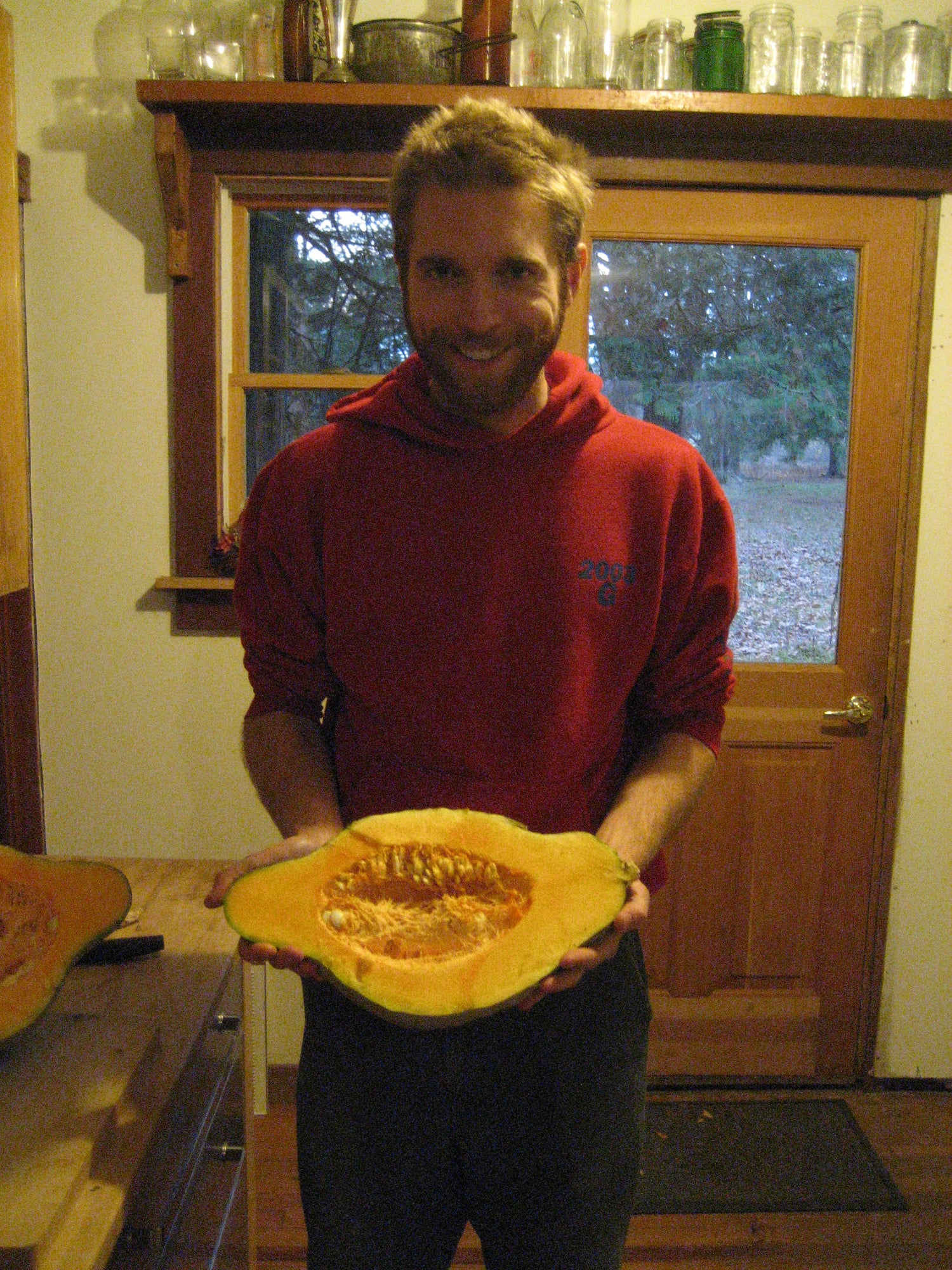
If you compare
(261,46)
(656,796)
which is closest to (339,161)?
(261,46)

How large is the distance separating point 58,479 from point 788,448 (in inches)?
60.5

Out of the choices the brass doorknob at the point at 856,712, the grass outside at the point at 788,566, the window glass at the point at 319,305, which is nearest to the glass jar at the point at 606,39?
the window glass at the point at 319,305

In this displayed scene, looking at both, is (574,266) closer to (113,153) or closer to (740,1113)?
(113,153)

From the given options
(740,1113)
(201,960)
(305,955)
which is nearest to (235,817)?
(201,960)

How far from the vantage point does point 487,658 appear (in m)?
1.03

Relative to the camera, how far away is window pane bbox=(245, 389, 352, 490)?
2123 millimetres

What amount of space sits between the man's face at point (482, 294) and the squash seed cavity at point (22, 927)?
633 mm

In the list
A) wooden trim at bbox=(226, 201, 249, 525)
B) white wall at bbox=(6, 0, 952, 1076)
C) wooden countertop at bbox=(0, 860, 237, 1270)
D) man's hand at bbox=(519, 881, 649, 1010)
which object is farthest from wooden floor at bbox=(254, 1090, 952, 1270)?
wooden trim at bbox=(226, 201, 249, 525)

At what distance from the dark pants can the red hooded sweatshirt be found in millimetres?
205

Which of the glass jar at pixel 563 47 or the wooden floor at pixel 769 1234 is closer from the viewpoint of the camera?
the wooden floor at pixel 769 1234

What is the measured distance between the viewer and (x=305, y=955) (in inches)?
32.1

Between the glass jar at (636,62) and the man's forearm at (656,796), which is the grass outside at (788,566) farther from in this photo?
the man's forearm at (656,796)

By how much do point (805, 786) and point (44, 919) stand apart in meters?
1.70

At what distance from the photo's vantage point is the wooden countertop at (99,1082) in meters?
0.68
